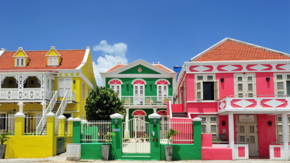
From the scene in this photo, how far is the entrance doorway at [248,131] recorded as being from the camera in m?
17.7

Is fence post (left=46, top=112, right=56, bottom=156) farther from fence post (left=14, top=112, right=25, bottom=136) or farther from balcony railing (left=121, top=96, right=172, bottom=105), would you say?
balcony railing (left=121, top=96, right=172, bottom=105)

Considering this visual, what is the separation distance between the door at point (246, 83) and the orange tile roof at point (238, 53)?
1166 millimetres

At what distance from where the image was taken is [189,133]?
15.4 metres

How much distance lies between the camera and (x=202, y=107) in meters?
18.4

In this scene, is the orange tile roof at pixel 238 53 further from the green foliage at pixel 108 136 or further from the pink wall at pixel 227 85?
the green foliage at pixel 108 136

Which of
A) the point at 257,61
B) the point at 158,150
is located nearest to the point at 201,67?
the point at 257,61

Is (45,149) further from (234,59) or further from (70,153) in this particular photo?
(234,59)

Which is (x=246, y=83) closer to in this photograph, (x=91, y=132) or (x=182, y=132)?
(x=182, y=132)

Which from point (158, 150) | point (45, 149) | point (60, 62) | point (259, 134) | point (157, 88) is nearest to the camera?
point (158, 150)

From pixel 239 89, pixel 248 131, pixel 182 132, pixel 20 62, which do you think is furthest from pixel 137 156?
pixel 20 62

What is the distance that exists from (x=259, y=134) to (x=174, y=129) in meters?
5.56

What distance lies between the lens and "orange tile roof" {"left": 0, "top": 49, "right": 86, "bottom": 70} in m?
24.7

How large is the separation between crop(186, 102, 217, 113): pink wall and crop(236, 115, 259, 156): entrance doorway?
153cm

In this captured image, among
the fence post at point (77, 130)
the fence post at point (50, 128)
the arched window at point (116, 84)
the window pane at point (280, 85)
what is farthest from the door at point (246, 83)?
the arched window at point (116, 84)
